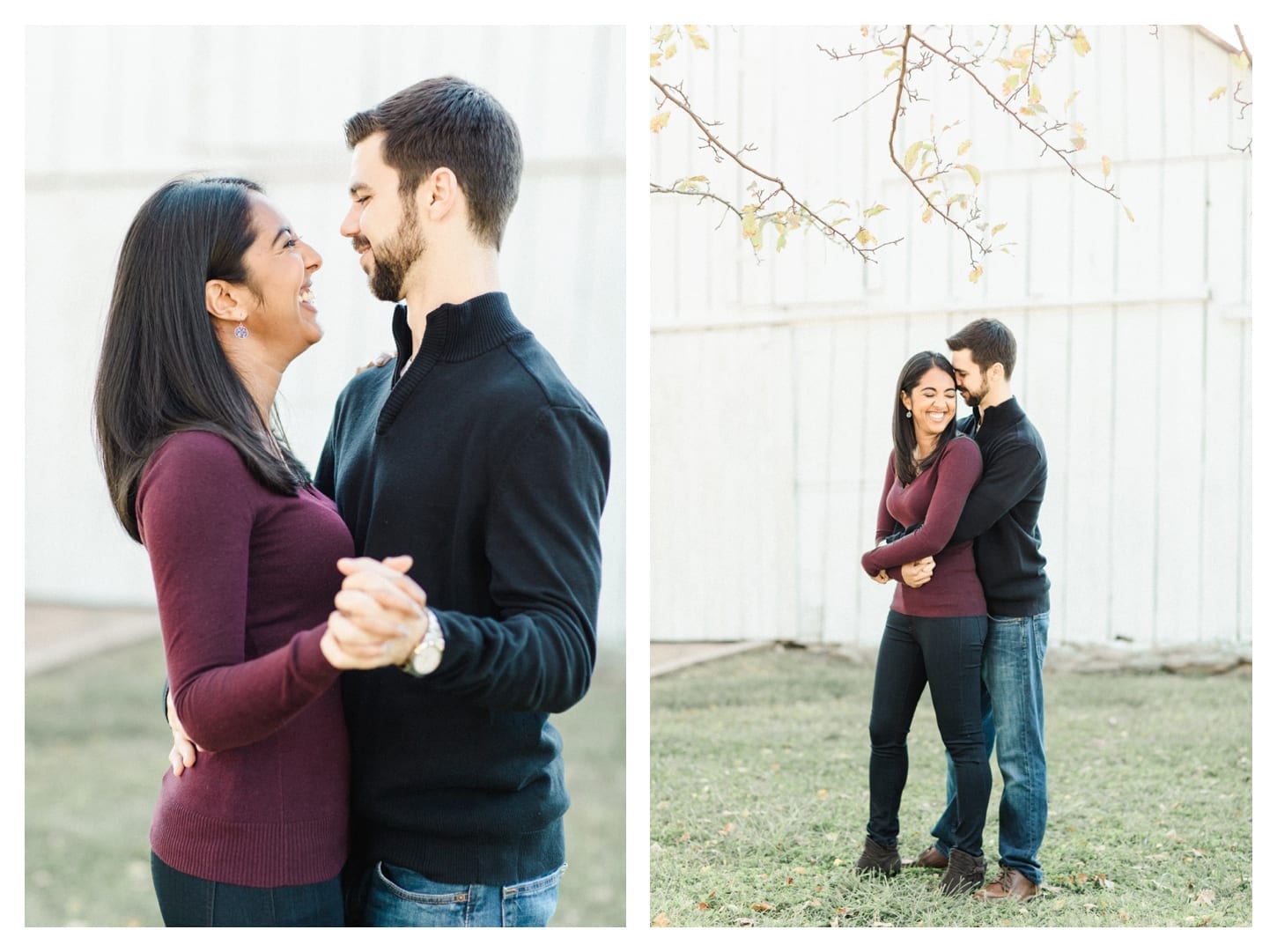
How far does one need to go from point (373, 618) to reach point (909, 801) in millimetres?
2668

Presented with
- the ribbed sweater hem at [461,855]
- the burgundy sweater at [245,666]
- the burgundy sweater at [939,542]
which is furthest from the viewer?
the burgundy sweater at [939,542]

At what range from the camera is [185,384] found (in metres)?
1.64

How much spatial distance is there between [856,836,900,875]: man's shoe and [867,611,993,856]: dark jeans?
0.32 feet

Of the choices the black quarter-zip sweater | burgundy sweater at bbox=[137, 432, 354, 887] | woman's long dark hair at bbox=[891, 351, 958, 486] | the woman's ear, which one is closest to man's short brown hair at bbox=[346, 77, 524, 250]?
the black quarter-zip sweater

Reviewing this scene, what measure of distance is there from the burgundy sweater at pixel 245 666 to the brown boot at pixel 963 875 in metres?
1.65

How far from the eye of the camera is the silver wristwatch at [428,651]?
1.39 meters

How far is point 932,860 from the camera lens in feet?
9.77

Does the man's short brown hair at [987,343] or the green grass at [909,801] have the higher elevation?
the man's short brown hair at [987,343]

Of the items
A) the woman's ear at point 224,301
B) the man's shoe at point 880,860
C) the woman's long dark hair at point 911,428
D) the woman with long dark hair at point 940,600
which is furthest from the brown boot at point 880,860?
the woman's ear at point 224,301

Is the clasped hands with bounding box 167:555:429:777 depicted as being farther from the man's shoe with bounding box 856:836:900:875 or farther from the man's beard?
the man's shoe with bounding box 856:836:900:875

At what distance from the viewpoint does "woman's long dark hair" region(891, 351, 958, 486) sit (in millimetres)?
2750

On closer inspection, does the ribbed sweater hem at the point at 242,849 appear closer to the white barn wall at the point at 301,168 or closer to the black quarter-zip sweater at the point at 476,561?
the black quarter-zip sweater at the point at 476,561

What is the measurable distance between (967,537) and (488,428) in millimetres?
1468

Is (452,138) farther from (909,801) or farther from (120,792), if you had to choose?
(120,792)
